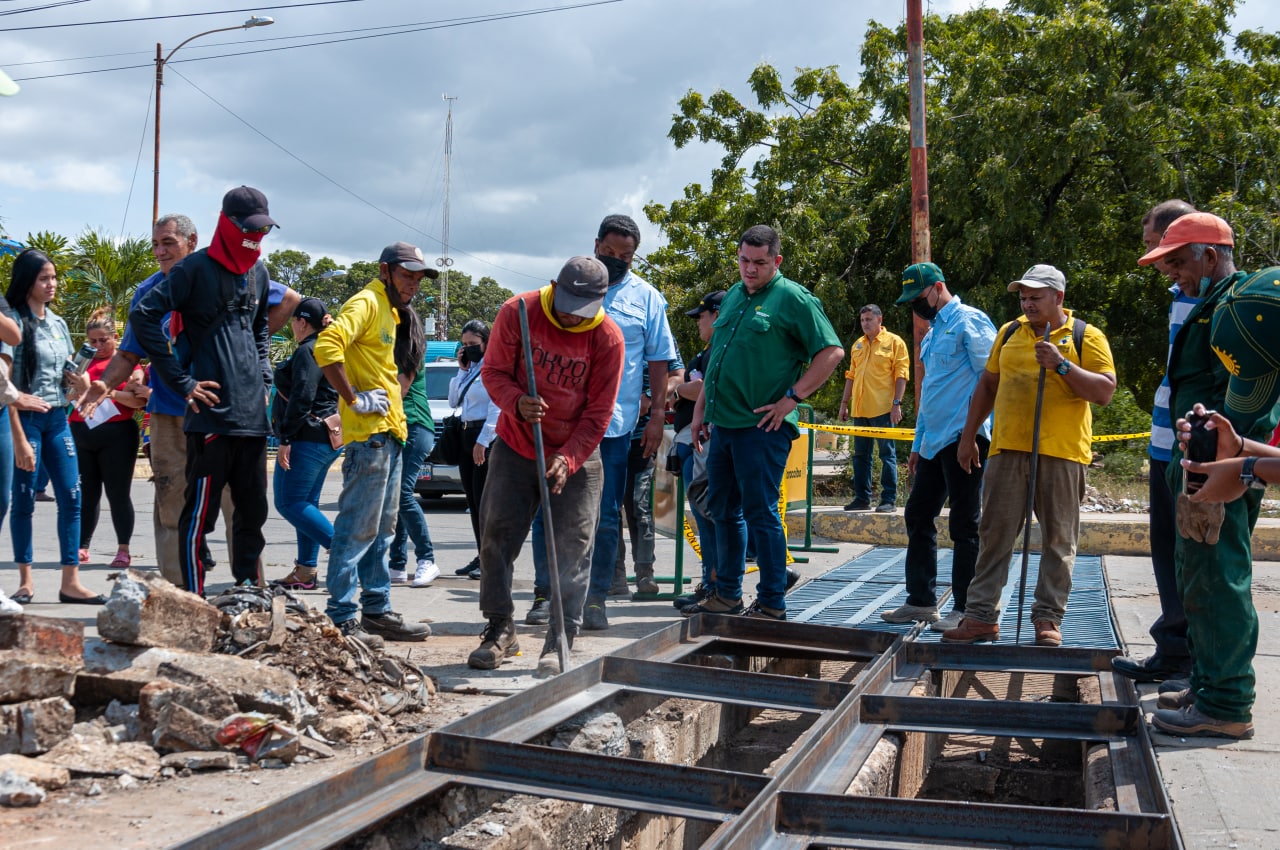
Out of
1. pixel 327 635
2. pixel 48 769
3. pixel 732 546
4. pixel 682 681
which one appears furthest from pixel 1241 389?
pixel 48 769

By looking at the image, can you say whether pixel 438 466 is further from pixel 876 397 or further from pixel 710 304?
pixel 710 304

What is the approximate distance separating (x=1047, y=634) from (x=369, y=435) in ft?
11.3

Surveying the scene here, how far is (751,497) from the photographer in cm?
621

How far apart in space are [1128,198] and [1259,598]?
12231 millimetres

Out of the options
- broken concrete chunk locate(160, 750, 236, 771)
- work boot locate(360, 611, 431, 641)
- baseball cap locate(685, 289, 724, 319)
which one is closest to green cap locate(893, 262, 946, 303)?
baseball cap locate(685, 289, 724, 319)

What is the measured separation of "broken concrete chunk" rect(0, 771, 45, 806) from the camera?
3414 mm

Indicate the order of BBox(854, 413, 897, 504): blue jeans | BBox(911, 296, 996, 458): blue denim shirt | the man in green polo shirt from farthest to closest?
BBox(854, 413, 897, 504): blue jeans < BBox(911, 296, 996, 458): blue denim shirt < the man in green polo shirt

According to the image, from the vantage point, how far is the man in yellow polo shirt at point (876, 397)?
38.5 feet

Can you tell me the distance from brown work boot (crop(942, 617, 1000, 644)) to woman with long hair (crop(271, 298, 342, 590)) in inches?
143

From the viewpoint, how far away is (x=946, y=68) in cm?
2103

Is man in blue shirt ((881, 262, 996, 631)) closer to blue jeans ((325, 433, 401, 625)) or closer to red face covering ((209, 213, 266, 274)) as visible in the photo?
blue jeans ((325, 433, 401, 625))

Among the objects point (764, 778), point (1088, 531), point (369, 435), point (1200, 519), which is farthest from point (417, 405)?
point (1088, 531)

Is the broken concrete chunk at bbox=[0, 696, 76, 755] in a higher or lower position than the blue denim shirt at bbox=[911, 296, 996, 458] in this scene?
lower

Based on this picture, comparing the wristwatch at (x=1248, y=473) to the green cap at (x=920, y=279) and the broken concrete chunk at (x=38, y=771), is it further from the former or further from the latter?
the broken concrete chunk at (x=38, y=771)
